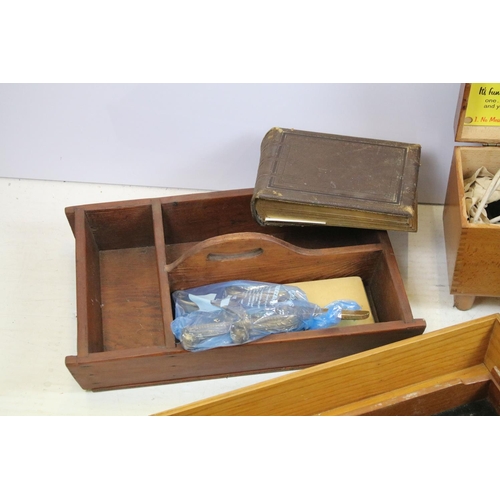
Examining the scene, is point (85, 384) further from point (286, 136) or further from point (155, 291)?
point (286, 136)

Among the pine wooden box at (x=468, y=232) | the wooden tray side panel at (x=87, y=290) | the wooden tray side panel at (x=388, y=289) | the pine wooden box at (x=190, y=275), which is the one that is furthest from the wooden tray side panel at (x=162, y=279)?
the pine wooden box at (x=468, y=232)

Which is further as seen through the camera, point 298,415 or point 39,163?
point 39,163

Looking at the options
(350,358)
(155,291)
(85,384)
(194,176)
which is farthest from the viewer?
(194,176)

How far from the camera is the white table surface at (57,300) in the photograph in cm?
135

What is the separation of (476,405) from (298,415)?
0.87 feet

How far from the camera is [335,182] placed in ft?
4.45

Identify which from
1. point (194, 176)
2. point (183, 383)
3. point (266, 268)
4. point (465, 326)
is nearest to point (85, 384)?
point (183, 383)

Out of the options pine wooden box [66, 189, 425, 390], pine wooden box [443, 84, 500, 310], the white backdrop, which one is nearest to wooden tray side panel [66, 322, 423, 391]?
pine wooden box [66, 189, 425, 390]

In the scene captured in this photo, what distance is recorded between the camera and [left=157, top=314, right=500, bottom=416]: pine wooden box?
46.5 inches

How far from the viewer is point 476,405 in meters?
1.26

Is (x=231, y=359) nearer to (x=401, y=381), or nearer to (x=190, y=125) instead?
(x=401, y=381)

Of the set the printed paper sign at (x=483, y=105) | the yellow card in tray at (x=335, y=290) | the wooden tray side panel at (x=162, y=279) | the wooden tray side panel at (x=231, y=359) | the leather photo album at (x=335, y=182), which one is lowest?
the wooden tray side panel at (x=231, y=359)

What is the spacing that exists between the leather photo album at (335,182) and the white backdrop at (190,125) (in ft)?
0.19

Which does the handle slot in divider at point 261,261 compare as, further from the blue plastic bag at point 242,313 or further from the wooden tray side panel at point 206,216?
the wooden tray side panel at point 206,216
